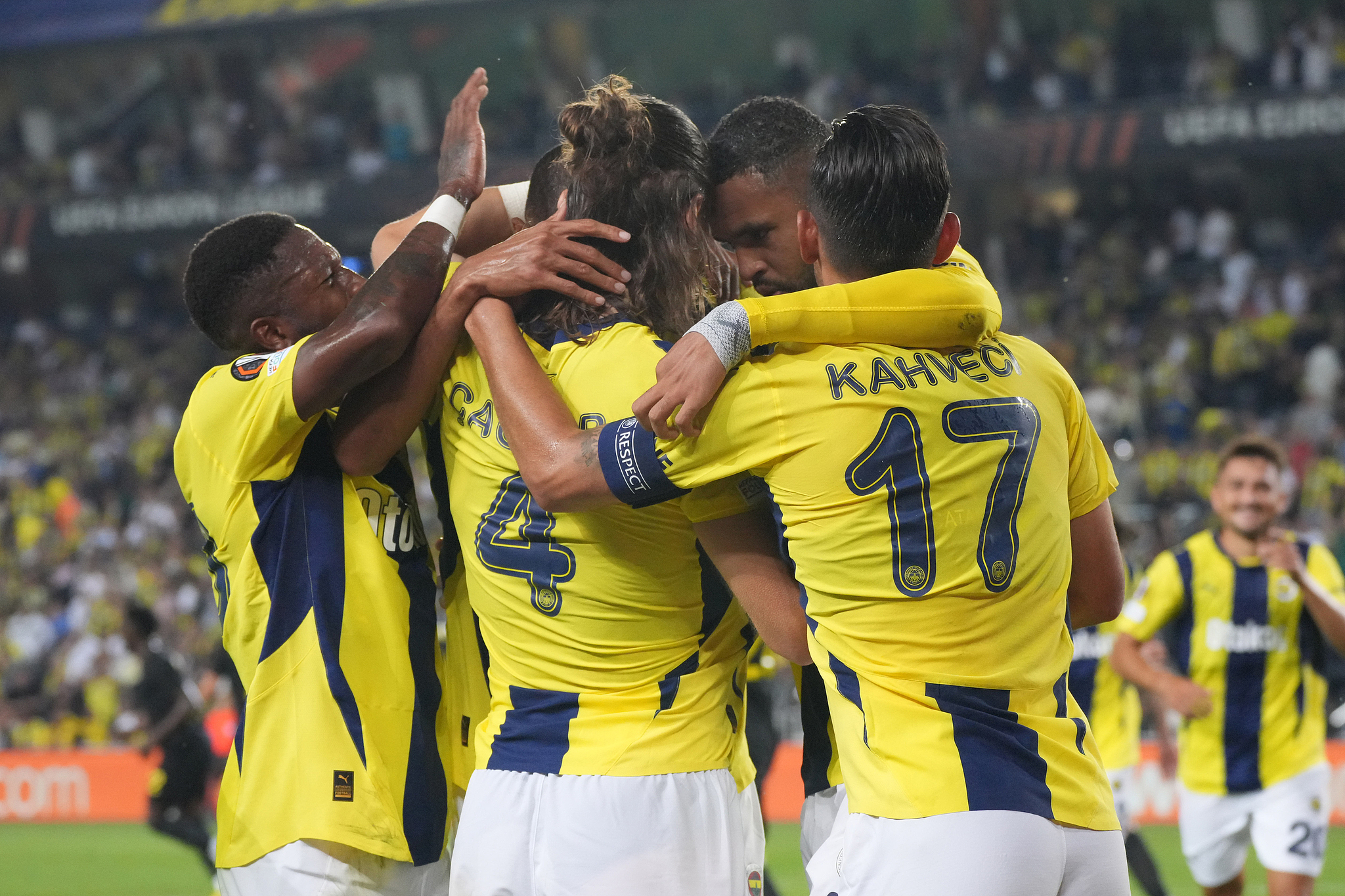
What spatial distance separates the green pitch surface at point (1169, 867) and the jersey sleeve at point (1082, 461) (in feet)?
Result: 20.1

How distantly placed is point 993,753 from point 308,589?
59.2 inches

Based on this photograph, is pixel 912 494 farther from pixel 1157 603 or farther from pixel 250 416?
pixel 1157 603

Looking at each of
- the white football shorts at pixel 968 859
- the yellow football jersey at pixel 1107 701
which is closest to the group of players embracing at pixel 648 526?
the white football shorts at pixel 968 859

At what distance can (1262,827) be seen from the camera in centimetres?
673

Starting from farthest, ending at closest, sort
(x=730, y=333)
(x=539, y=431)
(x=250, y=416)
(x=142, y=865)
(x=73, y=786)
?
1. (x=73, y=786)
2. (x=142, y=865)
3. (x=250, y=416)
4. (x=539, y=431)
5. (x=730, y=333)

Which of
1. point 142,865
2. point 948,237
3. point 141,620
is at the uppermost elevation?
point 948,237

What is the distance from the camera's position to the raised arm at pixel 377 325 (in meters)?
2.83

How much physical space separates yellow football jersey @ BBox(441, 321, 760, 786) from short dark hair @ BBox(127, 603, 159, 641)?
25.4ft

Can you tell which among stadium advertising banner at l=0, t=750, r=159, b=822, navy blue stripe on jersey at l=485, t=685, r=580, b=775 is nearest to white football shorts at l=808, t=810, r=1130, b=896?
navy blue stripe on jersey at l=485, t=685, r=580, b=775

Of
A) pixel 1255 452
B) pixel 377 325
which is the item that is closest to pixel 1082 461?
pixel 377 325

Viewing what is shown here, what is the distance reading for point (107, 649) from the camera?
16500 millimetres

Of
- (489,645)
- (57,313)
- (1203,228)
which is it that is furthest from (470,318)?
(57,313)

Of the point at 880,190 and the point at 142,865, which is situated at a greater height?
the point at 880,190

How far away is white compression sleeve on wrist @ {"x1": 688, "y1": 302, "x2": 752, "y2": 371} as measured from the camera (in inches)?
94.2
